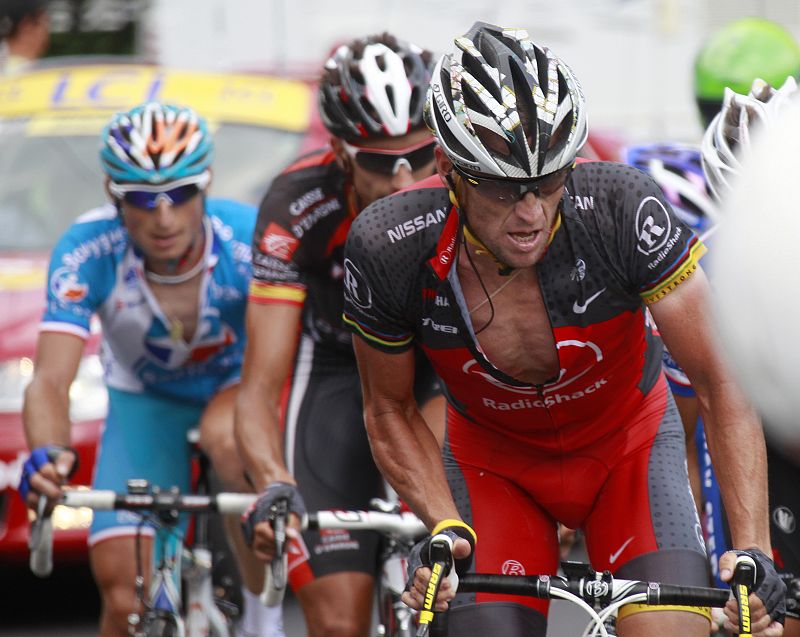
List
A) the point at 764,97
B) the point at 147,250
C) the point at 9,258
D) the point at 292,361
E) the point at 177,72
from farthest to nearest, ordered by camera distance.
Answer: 1. the point at 177,72
2. the point at 9,258
3. the point at 147,250
4. the point at 292,361
5. the point at 764,97

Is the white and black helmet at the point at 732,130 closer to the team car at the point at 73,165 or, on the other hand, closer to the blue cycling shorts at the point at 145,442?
the blue cycling shorts at the point at 145,442

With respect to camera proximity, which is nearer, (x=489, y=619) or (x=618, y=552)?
(x=489, y=619)

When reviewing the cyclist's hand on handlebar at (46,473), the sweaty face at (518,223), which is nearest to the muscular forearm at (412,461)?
the sweaty face at (518,223)

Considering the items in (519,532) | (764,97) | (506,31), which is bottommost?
(519,532)

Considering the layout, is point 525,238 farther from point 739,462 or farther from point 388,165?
point 388,165

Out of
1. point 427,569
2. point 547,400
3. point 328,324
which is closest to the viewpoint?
point 427,569

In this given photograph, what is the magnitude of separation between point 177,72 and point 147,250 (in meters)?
3.80

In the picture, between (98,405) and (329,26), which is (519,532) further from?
(329,26)

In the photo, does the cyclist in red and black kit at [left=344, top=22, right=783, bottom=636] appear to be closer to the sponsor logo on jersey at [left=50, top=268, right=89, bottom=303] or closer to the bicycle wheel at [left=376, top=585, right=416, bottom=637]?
the bicycle wheel at [left=376, top=585, right=416, bottom=637]

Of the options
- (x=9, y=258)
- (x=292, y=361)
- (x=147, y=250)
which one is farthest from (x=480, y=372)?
(x=9, y=258)

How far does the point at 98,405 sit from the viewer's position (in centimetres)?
758

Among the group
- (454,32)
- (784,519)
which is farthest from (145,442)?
(454,32)

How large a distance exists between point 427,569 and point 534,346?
76 centimetres

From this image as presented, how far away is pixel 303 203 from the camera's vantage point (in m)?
5.61
